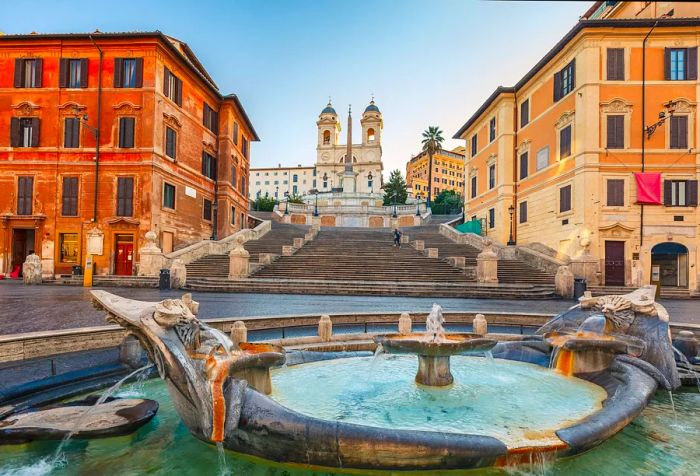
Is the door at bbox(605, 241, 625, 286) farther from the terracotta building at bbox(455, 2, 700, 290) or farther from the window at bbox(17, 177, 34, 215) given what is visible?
the window at bbox(17, 177, 34, 215)

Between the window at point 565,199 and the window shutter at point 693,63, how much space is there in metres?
9.12

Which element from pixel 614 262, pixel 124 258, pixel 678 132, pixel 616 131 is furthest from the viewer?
pixel 124 258

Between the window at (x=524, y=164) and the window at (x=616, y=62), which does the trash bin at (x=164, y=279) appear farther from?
the window at (x=616, y=62)

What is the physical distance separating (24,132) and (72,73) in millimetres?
4819

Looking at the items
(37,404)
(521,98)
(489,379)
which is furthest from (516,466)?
(521,98)

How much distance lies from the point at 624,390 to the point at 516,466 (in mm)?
2311

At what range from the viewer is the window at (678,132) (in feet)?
77.3

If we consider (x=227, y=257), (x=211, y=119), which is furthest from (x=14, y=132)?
(x=227, y=257)

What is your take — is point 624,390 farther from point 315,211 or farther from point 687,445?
point 315,211

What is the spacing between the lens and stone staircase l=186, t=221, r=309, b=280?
22844mm

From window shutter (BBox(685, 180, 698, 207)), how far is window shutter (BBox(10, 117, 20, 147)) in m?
40.6

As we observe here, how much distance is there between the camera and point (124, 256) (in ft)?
83.3

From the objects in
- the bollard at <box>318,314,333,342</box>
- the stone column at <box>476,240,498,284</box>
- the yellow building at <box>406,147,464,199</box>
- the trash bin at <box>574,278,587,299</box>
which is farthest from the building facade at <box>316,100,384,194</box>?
the bollard at <box>318,314,333,342</box>

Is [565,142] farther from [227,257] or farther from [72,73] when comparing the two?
[72,73]
